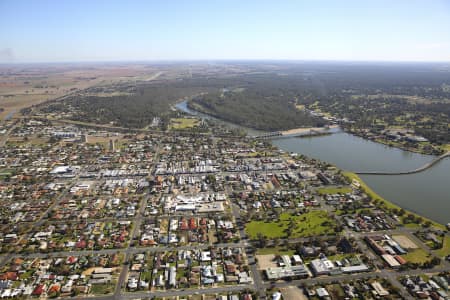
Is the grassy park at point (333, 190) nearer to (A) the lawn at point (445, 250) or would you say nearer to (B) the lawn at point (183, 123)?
(A) the lawn at point (445, 250)

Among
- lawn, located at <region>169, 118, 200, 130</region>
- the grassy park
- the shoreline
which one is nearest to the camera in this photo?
the grassy park

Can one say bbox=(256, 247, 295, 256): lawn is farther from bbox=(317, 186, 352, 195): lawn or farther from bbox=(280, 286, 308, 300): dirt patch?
bbox=(317, 186, 352, 195): lawn

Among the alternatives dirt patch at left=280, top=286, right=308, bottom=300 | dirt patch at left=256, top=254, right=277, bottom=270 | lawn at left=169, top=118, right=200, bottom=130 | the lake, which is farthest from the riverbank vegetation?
lawn at left=169, top=118, right=200, bottom=130

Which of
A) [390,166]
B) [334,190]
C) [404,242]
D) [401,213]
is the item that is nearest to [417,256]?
[404,242]

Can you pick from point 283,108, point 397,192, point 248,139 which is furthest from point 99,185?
point 283,108

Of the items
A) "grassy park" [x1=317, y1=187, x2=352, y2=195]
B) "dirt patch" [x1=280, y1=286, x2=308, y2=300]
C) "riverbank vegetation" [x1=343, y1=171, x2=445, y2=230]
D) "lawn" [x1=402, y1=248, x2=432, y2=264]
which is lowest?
"dirt patch" [x1=280, y1=286, x2=308, y2=300]

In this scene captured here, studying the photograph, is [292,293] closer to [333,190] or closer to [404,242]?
[404,242]
